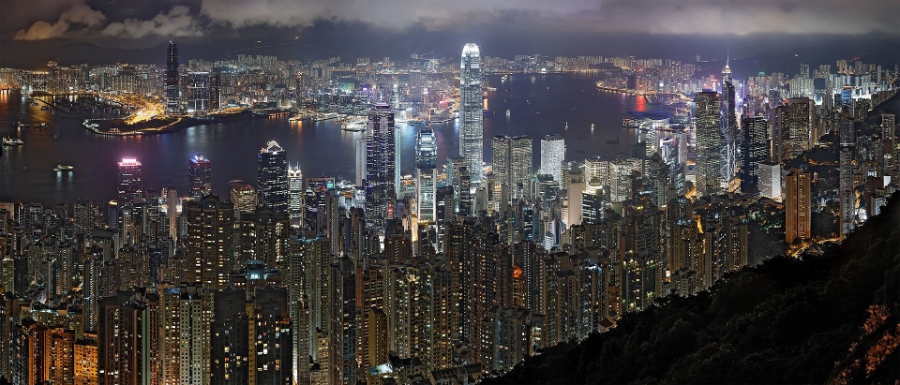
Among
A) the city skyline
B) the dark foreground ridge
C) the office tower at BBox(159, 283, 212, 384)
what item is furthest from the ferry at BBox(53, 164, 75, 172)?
the dark foreground ridge

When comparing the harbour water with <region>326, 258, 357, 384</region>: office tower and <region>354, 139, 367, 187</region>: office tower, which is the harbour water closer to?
<region>354, 139, 367, 187</region>: office tower

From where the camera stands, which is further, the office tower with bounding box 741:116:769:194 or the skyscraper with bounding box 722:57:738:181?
the skyscraper with bounding box 722:57:738:181

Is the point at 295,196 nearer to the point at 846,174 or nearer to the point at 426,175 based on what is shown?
the point at 426,175

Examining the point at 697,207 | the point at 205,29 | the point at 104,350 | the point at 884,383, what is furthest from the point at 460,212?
the point at 884,383

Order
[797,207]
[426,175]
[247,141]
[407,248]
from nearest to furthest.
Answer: [407,248]
[797,207]
[247,141]
[426,175]

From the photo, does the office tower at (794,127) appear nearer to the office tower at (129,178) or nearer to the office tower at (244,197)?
the office tower at (244,197)

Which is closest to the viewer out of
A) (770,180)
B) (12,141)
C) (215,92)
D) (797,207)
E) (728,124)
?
(12,141)

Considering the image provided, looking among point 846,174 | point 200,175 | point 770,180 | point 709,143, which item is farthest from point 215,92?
point 709,143
